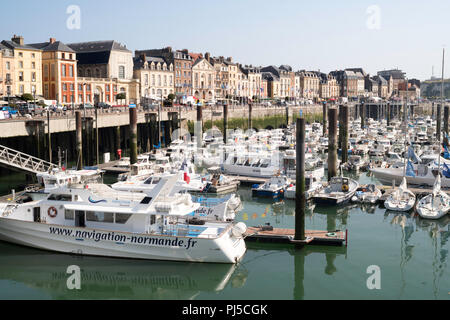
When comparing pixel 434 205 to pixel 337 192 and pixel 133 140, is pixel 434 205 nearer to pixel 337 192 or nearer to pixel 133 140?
pixel 337 192

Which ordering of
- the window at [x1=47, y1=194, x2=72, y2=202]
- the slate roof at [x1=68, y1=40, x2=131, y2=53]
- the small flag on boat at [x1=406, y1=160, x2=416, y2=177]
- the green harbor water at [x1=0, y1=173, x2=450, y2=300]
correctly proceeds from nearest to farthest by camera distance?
the green harbor water at [x1=0, y1=173, x2=450, y2=300], the window at [x1=47, y1=194, x2=72, y2=202], the small flag on boat at [x1=406, y1=160, x2=416, y2=177], the slate roof at [x1=68, y1=40, x2=131, y2=53]

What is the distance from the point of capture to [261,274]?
23000 millimetres

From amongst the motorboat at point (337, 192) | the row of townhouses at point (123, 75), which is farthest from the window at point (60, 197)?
the row of townhouses at point (123, 75)

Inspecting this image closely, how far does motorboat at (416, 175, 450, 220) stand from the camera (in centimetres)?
3222

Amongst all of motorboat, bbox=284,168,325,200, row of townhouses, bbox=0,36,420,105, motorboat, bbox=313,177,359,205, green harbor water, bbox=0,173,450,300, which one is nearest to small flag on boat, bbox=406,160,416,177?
motorboat, bbox=313,177,359,205

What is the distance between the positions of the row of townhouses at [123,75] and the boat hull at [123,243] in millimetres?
25745

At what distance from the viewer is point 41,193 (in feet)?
88.9

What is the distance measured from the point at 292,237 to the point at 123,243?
872 centimetres

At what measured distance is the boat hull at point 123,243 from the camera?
23703mm

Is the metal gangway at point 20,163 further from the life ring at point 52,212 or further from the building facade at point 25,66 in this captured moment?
the building facade at point 25,66

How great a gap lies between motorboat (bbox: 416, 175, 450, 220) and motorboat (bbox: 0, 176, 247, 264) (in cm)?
1363

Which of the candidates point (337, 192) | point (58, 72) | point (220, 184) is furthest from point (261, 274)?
point (58, 72)

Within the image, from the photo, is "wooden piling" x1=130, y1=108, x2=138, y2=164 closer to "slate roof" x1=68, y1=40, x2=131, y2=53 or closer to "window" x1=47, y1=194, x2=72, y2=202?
"window" x1=47, y1=194, x2=72, y2=202
